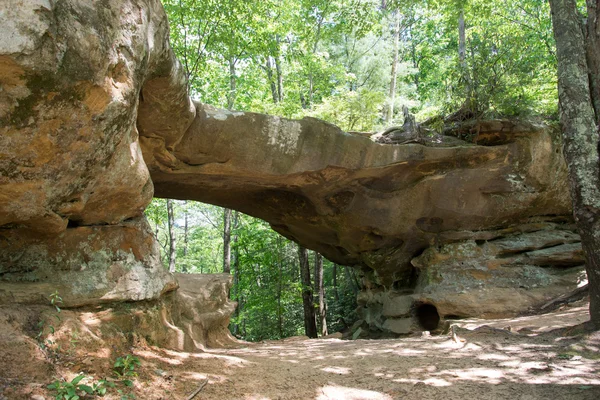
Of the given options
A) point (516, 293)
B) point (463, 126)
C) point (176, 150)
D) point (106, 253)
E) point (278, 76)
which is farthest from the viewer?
point (278, 76)

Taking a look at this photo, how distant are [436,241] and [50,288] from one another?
8518 millimetres

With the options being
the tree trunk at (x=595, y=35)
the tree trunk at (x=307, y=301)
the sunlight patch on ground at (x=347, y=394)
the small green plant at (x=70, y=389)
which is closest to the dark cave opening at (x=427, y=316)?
the tree trunk at (x=307, y=301)

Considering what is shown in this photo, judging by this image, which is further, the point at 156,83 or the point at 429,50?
the point at 429,50

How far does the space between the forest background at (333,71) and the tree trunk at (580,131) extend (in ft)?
12.3

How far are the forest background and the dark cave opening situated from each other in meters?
4.78

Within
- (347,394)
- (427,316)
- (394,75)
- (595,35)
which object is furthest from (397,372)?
(394,75)

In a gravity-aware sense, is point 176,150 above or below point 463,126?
below

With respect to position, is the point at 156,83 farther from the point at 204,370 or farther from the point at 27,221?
the point at 204,370

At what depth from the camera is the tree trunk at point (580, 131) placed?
205 inches

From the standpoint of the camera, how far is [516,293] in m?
9.23

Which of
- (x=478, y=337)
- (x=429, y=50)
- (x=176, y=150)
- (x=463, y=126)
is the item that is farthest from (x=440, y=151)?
(x=429, y=50)

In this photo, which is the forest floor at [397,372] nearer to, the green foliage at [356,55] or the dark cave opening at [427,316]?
the dark cave opening at [427,316]

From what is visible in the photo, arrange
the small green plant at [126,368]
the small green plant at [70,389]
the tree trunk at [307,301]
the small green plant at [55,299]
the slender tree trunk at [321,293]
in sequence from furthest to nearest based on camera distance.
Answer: the slender tree trunk at [321,293], the tree trunk at [307,301], the small green plant at [55,299], the small green plant at [126,368], the small green plant at [70,389]

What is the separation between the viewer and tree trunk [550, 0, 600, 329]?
520 centimetres
